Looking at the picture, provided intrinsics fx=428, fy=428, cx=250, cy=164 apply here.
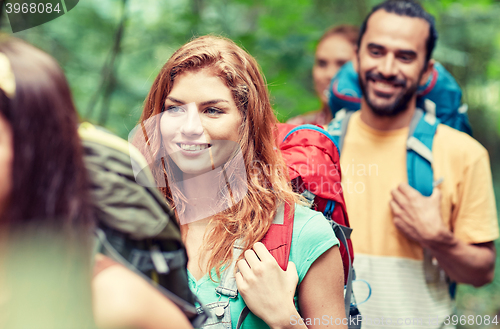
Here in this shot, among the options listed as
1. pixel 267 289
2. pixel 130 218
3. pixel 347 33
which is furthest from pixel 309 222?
pixel 347 33

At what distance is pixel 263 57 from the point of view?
4648mm

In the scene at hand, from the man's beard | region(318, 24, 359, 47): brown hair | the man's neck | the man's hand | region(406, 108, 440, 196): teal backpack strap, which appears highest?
region(318, 24, 359, 47): brown hair

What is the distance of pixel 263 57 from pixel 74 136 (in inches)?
156

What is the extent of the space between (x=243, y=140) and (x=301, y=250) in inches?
18.0

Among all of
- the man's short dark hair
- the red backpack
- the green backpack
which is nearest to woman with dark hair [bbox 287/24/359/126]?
the man's short dark hair

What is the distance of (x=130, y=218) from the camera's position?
0.95 m

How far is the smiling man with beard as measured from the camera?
242 centimetres

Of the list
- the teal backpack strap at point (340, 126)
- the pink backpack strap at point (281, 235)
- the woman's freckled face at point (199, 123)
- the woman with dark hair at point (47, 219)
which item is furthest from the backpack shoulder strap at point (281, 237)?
the teal backpack strap at point (340, 126)

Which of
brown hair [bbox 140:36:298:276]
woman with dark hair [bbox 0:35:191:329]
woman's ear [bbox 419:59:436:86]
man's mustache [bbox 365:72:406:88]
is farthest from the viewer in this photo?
woman's ear [bbox 419:59:436:86]

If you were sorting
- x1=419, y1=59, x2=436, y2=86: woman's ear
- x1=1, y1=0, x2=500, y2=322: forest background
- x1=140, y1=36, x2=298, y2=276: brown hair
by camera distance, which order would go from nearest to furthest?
x1=140, y1=36, x2=298, y2=276: brown hair < x1=419, y1=59, x2=436, y2=86: woman's ear < x1=1, y1=0, x2=500, y2=322: forest background

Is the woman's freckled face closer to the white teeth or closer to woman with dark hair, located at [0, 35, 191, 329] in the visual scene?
the white teeth

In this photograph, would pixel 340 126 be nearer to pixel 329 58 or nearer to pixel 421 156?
pixel 421 156

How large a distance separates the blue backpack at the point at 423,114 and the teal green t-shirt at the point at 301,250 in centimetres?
112

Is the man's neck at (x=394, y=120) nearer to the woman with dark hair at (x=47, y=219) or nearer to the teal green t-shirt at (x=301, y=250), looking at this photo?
the teal green t-shirt at (x=301, y=250)
